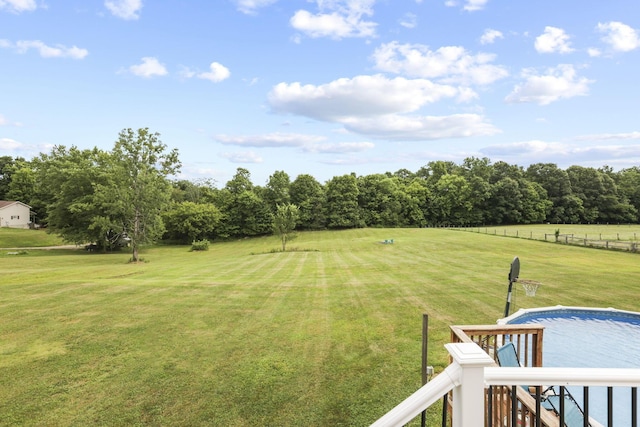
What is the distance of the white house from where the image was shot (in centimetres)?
4844

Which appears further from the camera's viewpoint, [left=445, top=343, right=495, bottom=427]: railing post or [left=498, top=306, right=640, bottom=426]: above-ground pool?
[left=498, top=306, right=640, bottom=426]: above-ground pool

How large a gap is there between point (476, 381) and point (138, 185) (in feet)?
99.4

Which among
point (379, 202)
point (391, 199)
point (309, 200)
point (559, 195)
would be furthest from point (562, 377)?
point (559, 195)

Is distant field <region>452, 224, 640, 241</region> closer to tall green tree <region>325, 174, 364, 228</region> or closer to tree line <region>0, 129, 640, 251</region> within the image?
tree line <region>0, 129, 640, 251</region>

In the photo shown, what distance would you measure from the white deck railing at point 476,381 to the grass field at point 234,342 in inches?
135

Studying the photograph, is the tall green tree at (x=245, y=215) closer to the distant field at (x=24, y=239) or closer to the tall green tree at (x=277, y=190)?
the tall green tree at (x=277, y=190)

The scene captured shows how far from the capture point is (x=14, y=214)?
50.1 m

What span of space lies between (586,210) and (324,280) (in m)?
64.5

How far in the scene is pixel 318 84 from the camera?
28.0 metres

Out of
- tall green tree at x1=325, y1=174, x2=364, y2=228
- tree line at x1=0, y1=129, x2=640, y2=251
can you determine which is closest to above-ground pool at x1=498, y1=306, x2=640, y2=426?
tree line at x1=0, y1=129, x2=640, y2=251

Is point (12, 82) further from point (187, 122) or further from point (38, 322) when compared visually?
Result: point (38, 322)

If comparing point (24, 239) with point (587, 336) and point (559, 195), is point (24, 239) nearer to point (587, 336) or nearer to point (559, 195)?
point (587, 336)

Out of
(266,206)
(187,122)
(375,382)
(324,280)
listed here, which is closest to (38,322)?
(375,382)

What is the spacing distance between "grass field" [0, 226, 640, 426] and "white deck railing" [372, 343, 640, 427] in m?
3.42
